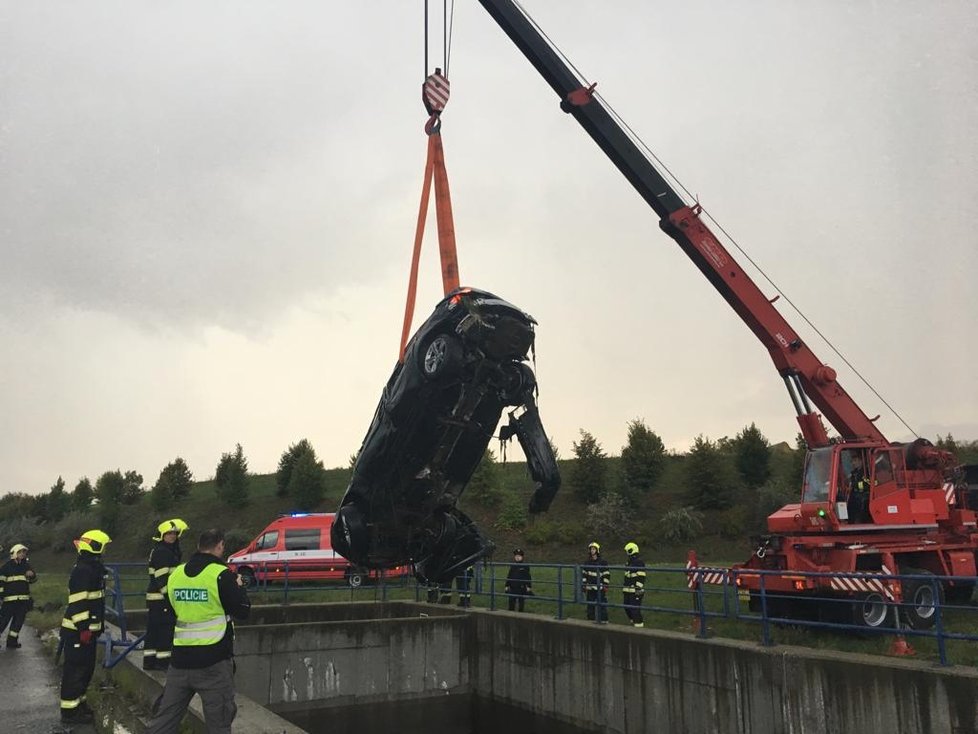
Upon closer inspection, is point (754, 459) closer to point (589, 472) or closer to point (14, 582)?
point (589, 472)

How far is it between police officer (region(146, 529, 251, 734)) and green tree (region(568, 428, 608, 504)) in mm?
27459

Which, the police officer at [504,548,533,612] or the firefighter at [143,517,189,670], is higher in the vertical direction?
the firefighter at [143,517,189,670]

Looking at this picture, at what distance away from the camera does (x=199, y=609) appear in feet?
15.7

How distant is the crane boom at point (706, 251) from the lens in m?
12.6

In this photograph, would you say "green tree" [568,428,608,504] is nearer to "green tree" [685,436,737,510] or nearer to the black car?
"green tree" [685,436,737,510]

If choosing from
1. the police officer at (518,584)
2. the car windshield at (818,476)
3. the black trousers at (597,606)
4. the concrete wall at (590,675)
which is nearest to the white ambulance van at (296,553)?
the concrete wall at (590,675)

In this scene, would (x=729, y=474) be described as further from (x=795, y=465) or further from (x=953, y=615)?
(x=953, y=615)

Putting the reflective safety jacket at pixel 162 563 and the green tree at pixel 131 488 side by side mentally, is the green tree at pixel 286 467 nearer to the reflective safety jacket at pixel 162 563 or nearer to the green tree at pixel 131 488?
the green tree at pixel 131 488

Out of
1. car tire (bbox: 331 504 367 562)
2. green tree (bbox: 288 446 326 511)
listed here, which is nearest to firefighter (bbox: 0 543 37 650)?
car tire (bbox: 331 504 367 562)

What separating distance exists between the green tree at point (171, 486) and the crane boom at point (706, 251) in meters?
34.4

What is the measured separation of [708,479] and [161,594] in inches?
977

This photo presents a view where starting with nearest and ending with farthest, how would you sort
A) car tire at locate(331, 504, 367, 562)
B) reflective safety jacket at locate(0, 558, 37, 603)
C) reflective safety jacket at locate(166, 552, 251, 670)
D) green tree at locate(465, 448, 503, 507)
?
reflective safety jacket at locate(166, 552, 251, 670) → car tire at locate(331, 504, 367, 562) → reflective safety jacket at locate(0, 558, 37, 603) → green tree at locate(465, 448, 503, 507)

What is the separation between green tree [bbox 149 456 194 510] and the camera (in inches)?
1564

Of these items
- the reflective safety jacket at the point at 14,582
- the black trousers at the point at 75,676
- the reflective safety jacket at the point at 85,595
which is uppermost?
the reflective safety jacket at the point at 85,595
